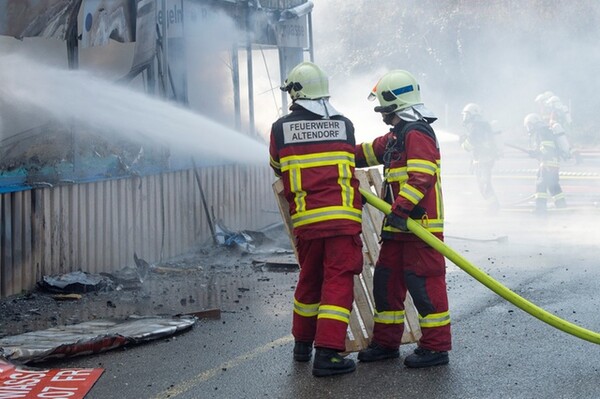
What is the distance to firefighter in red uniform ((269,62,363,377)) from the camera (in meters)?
5.31

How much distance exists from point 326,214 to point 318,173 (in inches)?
10.1

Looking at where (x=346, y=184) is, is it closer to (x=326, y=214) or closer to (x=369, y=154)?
(x=326, y=214)

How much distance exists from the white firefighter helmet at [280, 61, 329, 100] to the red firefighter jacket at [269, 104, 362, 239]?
0.10 m

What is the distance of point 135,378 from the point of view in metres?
5.18

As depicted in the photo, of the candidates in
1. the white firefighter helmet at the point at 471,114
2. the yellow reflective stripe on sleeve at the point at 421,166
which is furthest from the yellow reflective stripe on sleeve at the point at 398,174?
the white firefighter helmet at the point at 471,114

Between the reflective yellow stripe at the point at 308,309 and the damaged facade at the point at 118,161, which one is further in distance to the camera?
the damaged facade at the point at 118,161

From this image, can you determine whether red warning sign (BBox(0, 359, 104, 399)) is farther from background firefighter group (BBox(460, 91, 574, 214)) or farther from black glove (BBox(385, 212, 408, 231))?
background firefighter group (BBox(460, 91, 574, 214))

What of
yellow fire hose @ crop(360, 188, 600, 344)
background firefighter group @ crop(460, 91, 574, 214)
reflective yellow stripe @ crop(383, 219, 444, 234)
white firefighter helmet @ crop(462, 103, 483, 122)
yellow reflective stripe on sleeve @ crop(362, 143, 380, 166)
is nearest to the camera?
yellow fire hose @ crop(360, 188, 600, 344)

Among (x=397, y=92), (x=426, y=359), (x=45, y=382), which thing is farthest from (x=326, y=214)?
(x=45, y=382)

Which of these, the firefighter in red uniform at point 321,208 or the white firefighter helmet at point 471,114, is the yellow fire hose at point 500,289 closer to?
the firefighter in red uniform at point 321,208

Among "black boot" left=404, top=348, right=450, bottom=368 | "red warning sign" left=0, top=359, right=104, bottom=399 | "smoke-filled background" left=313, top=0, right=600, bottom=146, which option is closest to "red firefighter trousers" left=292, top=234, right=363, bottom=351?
"black boot" left=404, top=348, right=450, bottom=368

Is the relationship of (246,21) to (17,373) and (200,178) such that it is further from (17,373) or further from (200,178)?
(17,373)

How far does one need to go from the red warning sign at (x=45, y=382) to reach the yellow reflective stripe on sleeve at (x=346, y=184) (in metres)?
1.81

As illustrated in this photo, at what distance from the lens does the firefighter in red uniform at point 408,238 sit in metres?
5.41
